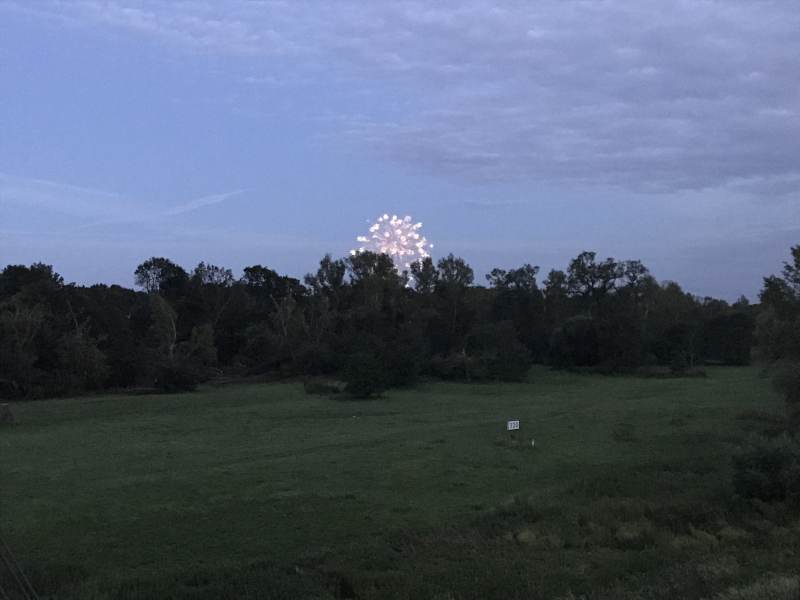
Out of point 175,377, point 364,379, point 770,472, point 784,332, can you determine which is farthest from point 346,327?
point 770,472

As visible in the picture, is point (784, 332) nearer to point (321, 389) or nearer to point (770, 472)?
point (770, 472)

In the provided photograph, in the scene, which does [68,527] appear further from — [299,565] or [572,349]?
[572,349]

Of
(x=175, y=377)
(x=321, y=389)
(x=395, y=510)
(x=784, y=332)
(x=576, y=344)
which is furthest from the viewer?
(x=576, y=344)

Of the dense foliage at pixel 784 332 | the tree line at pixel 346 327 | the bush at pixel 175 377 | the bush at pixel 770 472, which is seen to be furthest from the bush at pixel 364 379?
the bush at pixel 770 472

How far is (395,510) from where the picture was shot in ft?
58.2

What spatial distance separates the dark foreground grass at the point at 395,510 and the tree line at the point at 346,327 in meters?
18.9

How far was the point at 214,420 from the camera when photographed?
38.2 m

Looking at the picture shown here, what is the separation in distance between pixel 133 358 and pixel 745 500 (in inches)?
1947

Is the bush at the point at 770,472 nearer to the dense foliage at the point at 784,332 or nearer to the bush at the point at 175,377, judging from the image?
the dense foliage at the point at 784,332

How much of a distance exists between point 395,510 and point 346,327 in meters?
57.0

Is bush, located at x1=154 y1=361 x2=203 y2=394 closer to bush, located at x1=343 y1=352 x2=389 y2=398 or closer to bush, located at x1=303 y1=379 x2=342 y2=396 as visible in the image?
bush, located at x1=303 y1=379 x2=342 y2=396

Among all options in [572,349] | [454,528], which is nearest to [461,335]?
[572,349]

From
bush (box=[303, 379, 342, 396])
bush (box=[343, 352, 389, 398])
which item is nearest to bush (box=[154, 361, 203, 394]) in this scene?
bush (box=[303, 379, 342, 396])

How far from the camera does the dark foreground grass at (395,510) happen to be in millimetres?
12188
